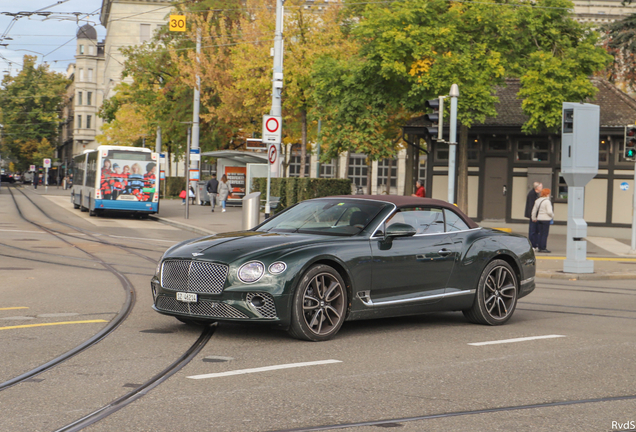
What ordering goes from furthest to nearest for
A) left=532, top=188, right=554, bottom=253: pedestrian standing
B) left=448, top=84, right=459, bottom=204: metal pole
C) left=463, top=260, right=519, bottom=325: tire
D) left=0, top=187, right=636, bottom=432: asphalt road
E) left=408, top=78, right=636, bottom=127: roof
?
1. left=408, top=78, right=636, bottom=127: roof
2. left=532, top=188, right=554, bottom=253: pedestrian standing
3. left=448, top=84, right=459, bottom=204: metal pole
4. left=463, top=260, right=519, bottom=325: tire
5. left=0, top=187, right=636, bottom=432: asphalt road

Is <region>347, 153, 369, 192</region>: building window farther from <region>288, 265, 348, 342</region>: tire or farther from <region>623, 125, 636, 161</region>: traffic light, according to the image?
<region>288, 265, 348, 342</region>: tire

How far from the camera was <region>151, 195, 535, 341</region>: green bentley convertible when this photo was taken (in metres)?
7.51

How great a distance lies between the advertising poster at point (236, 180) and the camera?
45.0 meters

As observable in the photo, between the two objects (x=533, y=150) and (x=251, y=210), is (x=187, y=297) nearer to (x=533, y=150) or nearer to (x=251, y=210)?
(x=251, y=210)

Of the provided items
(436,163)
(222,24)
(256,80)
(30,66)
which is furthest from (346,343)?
(30,66)

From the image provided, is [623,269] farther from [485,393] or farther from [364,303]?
[485,393]

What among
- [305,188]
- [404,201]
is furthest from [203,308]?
[305,188]

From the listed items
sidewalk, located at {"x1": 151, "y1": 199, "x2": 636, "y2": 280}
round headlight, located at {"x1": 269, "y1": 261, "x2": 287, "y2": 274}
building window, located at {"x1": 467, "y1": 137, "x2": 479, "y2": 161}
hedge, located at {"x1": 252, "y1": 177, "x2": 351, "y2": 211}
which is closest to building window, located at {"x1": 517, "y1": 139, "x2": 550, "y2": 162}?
building window, located at {"x1": 467, "y1": 137, "x2": 479, "y2": 161}

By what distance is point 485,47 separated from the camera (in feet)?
82.1

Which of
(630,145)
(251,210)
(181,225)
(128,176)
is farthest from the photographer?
(128,176)

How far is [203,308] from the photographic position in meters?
7.60

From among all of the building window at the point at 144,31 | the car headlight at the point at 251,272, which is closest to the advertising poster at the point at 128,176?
the car headlight at the point at 251,272

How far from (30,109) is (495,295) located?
4264 inches

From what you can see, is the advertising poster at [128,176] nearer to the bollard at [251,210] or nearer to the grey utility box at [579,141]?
the bollard at [251,210]
